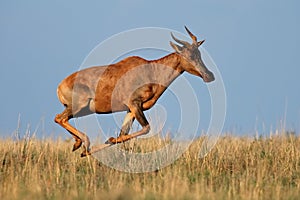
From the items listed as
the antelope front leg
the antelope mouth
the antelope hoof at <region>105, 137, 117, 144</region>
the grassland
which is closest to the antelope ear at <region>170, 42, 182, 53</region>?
the antelope mouth

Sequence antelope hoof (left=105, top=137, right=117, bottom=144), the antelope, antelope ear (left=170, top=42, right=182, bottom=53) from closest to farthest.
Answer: antelope hoof (left=105, top=137, right=117, bottom=144) < the antelope < antelope ear (left=170, top=42, right=182, bottom=53)

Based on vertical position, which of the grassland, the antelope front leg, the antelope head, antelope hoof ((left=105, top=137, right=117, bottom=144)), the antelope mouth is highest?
the antelope head

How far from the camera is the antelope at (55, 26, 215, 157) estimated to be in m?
12.9

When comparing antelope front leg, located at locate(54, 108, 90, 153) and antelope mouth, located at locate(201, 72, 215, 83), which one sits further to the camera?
antelope mouth, located at locate(201, 72, 215, 83)

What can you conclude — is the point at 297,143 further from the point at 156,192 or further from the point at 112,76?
the point at 156,192

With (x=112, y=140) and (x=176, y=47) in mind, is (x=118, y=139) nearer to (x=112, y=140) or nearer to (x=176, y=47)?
(x=112, y=140)

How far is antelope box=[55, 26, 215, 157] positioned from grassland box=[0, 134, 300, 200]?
3.28 feet

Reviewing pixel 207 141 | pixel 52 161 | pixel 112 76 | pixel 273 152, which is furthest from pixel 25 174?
pixel 273 152

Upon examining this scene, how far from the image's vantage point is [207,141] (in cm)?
1374

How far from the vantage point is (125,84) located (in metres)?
13.0

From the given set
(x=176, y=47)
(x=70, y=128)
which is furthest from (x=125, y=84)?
(x=70, y=128)

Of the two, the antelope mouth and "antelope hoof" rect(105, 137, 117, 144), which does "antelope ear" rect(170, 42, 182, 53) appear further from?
"antelope hoof" rect(105, 137, 117, 144)

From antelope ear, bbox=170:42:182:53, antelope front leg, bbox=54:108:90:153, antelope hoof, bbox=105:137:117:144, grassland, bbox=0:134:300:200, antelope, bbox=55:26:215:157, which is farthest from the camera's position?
antelope ear, bbox=170:42:182:53

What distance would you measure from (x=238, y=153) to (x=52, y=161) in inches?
152
